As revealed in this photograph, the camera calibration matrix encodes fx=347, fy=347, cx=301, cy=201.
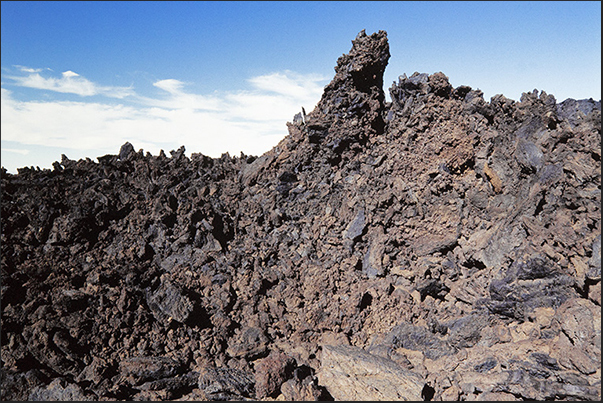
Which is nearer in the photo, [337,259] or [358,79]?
[337,259]

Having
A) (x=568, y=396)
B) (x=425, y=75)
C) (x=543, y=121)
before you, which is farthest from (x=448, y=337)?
(x=425, y=75)

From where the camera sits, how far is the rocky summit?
6453mm

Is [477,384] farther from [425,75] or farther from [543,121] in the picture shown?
[425,75]

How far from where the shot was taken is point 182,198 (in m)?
9.88

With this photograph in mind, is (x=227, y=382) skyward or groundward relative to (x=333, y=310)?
groundward

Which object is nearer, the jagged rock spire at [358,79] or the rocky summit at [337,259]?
the rocky summit at [337,259]

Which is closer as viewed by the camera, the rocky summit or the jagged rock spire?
the rocky summit

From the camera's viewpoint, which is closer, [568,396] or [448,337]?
[568,396]

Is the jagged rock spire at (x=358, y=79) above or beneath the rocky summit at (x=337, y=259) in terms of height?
above

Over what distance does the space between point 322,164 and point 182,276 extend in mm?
5038

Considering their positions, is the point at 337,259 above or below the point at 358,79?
below

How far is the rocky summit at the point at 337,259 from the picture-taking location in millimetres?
6453

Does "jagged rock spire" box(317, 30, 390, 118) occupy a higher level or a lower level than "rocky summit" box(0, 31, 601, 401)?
higher

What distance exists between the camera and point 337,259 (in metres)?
9.02
